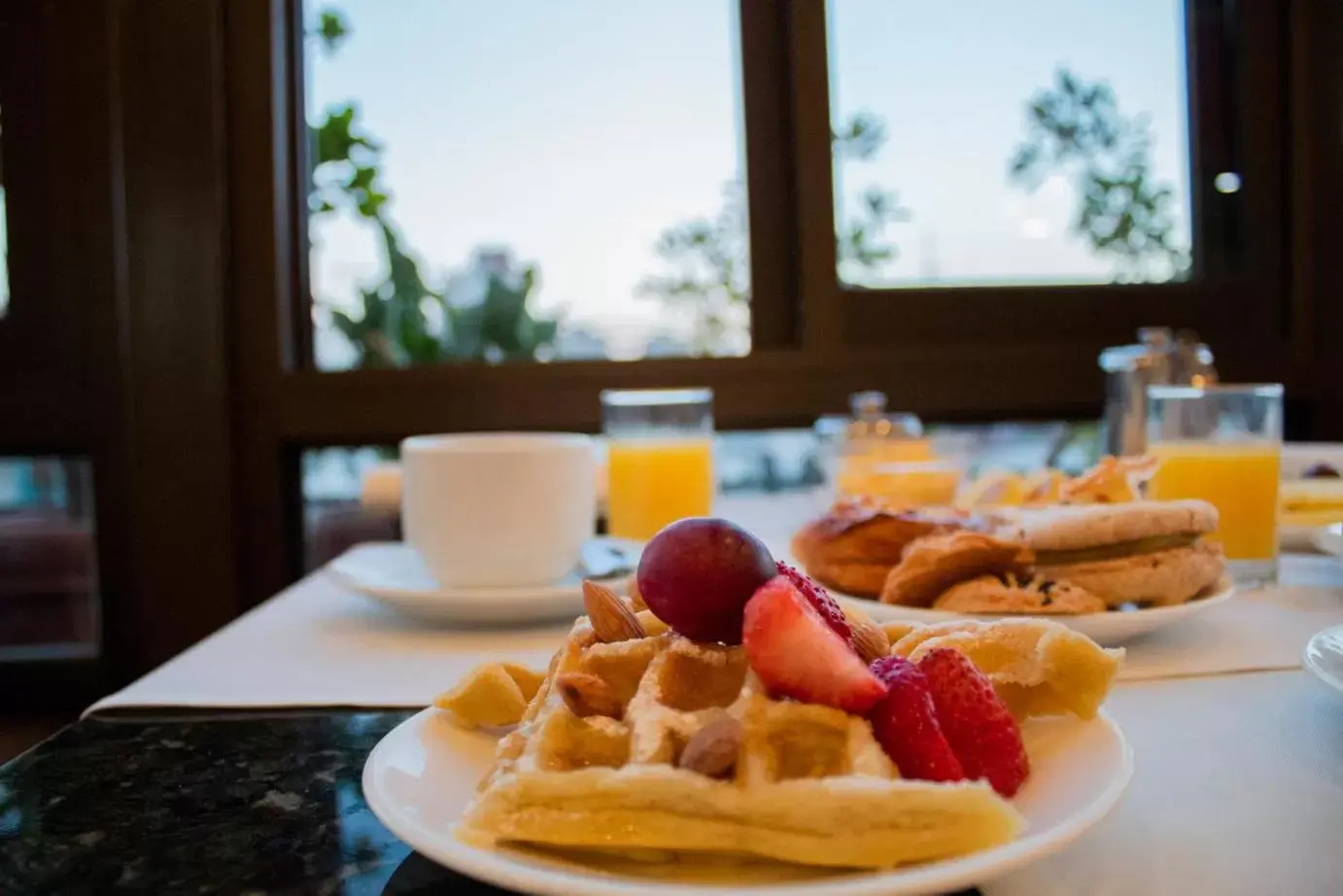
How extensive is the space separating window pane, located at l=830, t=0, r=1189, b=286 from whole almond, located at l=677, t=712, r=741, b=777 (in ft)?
6.50

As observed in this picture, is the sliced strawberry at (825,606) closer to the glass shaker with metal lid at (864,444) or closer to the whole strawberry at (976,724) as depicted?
the whole strawberry at (976,724)

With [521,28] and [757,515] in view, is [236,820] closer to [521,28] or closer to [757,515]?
[757,515]

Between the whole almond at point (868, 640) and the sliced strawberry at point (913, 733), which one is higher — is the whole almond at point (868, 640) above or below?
above

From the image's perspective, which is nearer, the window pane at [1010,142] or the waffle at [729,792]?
the waffle at [729,792]

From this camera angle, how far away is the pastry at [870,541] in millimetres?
934

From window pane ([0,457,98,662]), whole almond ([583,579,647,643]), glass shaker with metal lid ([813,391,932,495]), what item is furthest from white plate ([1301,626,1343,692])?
window pane ([0,457,98,662])

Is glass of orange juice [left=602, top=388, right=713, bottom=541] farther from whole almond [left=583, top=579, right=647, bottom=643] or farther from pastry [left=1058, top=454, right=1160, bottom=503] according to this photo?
whole almond [left=583, top=579, right=647, bottom=643]

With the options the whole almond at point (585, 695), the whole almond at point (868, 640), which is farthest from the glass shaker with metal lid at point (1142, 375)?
the whole almond at point (585, 695)

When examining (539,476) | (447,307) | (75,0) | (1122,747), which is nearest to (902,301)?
(447,307)

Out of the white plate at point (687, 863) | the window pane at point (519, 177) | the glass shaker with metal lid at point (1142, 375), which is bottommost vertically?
the white plate at point (687, 863)

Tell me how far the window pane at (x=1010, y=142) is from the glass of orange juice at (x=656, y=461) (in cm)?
88

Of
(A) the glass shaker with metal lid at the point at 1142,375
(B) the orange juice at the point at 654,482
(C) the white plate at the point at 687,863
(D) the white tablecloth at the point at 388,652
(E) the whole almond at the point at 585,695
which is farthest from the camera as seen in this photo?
(A) the glass shaker with metal lid at the point at 1142,375

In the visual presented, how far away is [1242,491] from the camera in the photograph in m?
1.12

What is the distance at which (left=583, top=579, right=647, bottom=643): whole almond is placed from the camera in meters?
0.57
